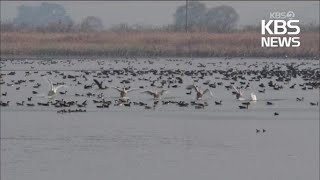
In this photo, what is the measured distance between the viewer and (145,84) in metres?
31.7

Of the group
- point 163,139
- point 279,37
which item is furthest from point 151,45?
point 163,139

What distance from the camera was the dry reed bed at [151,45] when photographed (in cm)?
5391

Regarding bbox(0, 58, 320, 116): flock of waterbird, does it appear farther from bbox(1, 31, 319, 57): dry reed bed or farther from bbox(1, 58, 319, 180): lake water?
bbox(1, 31, 319, 57): dry reed bed

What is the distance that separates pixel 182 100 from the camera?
2517cm

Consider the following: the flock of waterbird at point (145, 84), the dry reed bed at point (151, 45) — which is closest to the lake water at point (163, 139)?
the flock of waterbird at point (145, 84)

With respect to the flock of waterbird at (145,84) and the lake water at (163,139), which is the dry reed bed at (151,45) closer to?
the flock of waterbird at (145,84)

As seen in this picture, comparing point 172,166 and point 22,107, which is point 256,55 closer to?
point 22,107

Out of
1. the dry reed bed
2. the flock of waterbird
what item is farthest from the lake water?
the dry reed bed

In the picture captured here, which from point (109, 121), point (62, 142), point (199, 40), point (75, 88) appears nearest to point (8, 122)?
point (109, 121)

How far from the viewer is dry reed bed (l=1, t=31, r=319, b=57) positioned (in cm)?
5391

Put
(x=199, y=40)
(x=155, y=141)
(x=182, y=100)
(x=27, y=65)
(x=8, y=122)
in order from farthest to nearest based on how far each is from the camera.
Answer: (x=199, y=40)
(x=27, y=65)
(x=182, y=100)
(x=8, y=122)
(x=155, y=141)

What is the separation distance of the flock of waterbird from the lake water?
24cm

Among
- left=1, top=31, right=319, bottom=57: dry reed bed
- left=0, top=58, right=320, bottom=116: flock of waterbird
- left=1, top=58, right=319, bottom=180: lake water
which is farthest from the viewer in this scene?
left=1, top=31, right=319, bottom=57: dry reed bed

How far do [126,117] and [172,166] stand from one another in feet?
22.0
